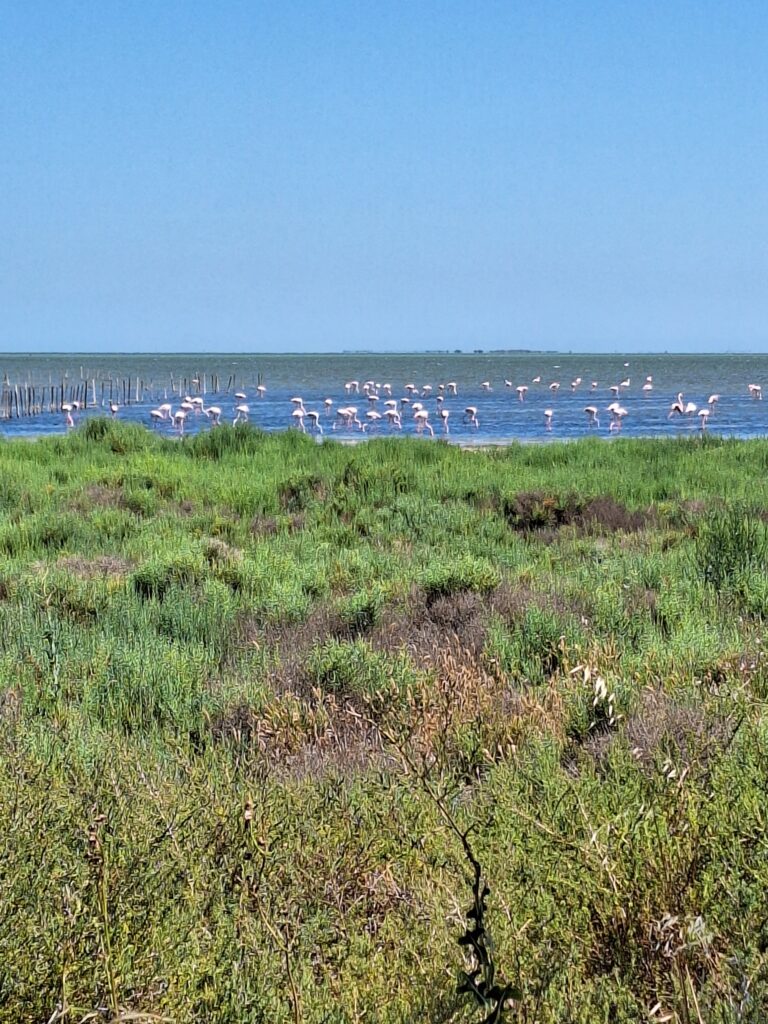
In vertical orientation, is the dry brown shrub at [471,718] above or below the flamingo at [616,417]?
below

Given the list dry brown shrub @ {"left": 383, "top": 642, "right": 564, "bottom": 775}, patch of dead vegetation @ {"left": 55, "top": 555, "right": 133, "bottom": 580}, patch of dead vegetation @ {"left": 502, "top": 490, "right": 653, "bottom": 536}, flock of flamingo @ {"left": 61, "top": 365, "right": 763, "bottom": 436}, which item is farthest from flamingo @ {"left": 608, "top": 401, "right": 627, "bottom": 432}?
dry brown shrub @ {"left": 383, "top": 642, "right": 564, "bottom": 775}

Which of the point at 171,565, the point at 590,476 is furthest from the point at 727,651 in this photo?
the point at 590,476

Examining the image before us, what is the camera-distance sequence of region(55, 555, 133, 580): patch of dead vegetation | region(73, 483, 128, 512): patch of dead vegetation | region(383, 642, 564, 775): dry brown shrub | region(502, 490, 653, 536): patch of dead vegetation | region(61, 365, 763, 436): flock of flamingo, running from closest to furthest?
1. region(383, 642, 564, 775): dry brown shrub
2. region(55, 555, 133, 580): patch of dead vegetation
3. region(502, 490, 653, 536): patch of dead vegetation
4. region(73, 483, 128, 512): patch of dead vegetation
5. region(61, 365, 763, 436): flock of flamingo

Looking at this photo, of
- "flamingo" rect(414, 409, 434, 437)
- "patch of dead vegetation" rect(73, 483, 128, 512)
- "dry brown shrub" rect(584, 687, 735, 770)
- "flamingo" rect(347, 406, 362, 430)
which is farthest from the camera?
"flamingo" rect(347, 406, 362, 430)

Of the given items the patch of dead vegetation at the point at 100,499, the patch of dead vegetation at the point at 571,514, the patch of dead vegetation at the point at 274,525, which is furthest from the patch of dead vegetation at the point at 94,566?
the patch of dead vegetation at the point at 571,514

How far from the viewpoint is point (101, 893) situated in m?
2.08

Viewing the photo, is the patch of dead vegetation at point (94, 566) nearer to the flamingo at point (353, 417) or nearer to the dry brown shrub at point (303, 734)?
the dry brown shrub at point (303, 734)

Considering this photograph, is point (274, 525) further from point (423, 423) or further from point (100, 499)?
point (423, 423)

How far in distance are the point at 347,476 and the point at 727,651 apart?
9655 mm

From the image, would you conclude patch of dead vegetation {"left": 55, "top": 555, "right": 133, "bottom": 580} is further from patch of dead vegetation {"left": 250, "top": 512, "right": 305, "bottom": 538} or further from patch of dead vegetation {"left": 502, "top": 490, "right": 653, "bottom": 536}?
patch of dead vegetation {"left": 502, "top": 490, "right": 653, "bottom": 536}

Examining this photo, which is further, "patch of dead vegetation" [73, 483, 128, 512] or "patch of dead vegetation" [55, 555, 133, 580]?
"patch of dead vegetation" [73, 483, 128, 512]

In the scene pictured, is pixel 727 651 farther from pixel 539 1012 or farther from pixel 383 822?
pixel 539 1012

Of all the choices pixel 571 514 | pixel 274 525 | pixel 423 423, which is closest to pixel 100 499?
pixel 274 525

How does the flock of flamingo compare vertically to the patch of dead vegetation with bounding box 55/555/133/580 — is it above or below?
above
